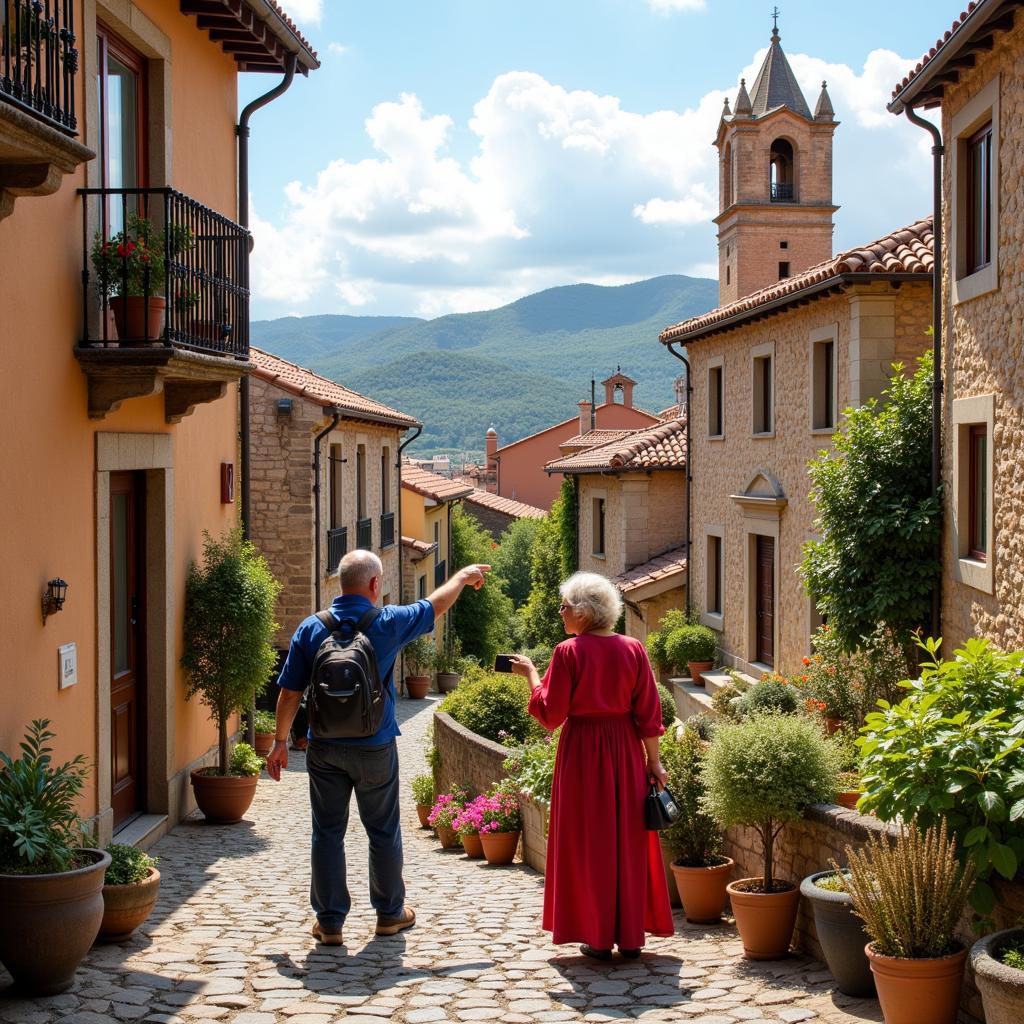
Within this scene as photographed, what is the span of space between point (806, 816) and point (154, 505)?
5.70 meters

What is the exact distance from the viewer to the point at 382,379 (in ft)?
596

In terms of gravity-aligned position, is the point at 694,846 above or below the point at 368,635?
below

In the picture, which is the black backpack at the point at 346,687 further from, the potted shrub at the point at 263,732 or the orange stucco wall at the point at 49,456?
the potted shrub at the point at 263,732

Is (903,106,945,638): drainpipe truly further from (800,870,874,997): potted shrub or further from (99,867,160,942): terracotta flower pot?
(99,867,160,942): terracotta flower pot

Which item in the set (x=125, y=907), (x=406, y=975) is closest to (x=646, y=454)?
(x=125, y=907)

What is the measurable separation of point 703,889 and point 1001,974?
2.79 meters

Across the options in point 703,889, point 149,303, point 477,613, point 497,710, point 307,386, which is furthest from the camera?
point 477,613

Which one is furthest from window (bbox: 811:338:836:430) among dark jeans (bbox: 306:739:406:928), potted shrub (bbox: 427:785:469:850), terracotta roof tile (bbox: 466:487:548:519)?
terracotta roof tile (bbox: 466:487:548:519)

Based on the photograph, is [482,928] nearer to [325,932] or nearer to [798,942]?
[325,932]

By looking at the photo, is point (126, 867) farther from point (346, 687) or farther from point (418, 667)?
point (418, 667)

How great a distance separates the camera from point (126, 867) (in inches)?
241

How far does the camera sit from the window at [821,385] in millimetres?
15906

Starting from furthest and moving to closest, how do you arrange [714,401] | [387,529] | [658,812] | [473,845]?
[387,529], [714,401], [473,845], [658,812]

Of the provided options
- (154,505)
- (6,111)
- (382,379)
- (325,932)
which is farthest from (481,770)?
(382,379)
